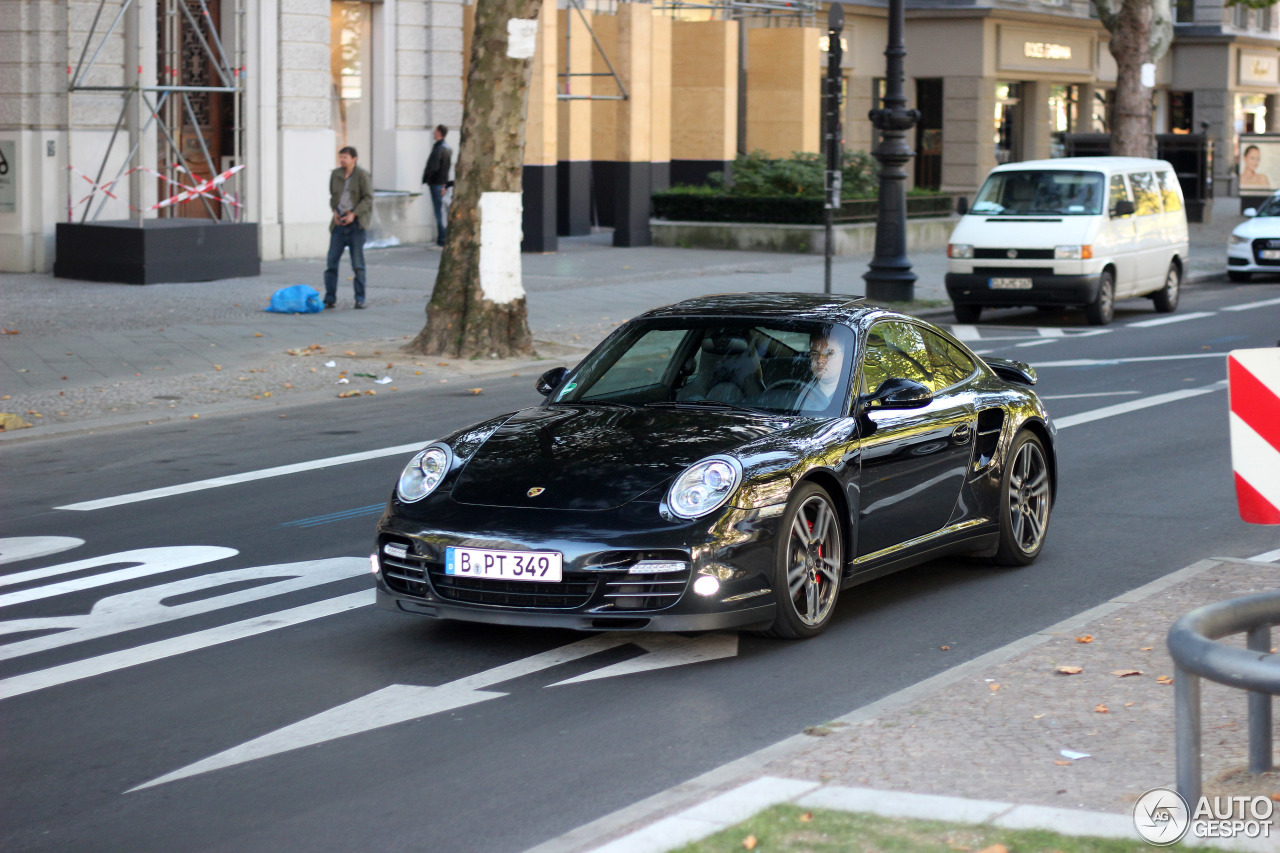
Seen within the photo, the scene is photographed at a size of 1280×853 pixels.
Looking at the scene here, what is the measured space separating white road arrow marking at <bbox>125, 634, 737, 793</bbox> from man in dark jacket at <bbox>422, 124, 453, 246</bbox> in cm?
2271

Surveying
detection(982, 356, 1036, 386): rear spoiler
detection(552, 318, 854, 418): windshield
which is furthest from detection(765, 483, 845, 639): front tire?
detection(982, 356, 1036, 386): rear spoiler

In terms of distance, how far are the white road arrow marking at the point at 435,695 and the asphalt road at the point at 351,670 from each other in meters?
0.01

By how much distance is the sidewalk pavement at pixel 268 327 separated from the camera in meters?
14.2

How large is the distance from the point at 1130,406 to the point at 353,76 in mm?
19551

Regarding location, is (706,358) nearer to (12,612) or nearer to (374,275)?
(12,612)

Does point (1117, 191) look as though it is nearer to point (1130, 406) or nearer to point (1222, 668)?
point (1130, 406)

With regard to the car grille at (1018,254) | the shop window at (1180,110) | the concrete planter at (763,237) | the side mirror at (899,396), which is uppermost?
the shop window at (1180,110)

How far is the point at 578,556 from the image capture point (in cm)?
626

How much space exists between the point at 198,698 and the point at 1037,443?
4353 mm

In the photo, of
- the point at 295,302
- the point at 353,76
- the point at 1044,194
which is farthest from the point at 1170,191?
the point at 353,76

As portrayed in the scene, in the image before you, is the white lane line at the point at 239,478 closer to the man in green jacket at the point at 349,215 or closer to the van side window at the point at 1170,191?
the man in green jacket at the point at 349,215

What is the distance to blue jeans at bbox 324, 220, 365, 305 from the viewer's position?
20078 mm

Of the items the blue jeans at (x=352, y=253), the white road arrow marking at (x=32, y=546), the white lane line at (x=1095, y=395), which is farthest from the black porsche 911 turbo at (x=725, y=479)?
the blue jeans at (x=352, y=253)

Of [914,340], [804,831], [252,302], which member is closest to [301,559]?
[914,340]
